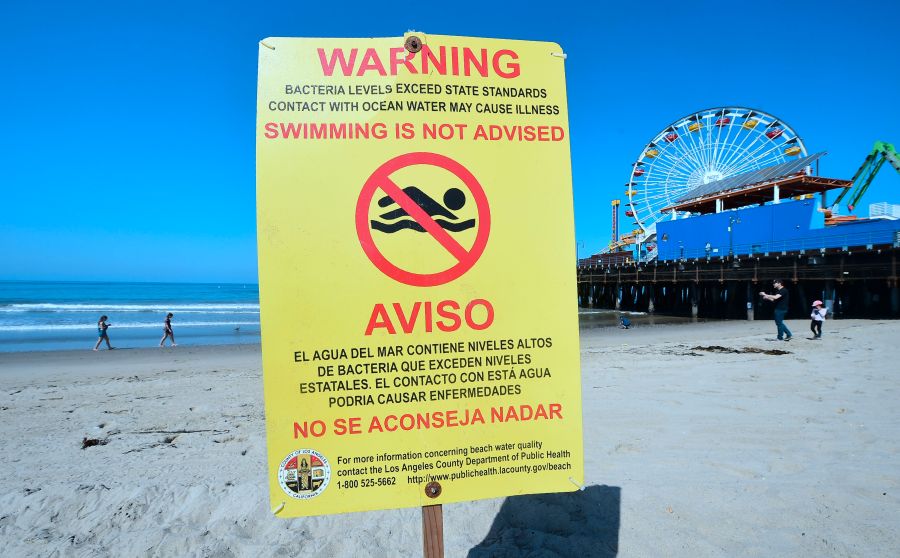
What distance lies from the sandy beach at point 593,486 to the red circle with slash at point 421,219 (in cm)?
182

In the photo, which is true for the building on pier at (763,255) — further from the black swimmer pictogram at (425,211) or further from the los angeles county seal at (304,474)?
the los angeles county seal at (304,474)

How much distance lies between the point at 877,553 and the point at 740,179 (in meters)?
37.0

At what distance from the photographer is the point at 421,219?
1.56 meters

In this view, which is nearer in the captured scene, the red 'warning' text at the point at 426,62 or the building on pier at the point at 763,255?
the red 'warning' text at the point at 426,62

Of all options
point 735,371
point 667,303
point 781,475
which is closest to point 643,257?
point 667,303

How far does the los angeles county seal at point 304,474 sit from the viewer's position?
1480 millimetres

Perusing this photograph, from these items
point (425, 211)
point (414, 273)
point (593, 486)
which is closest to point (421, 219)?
point (425, 211)

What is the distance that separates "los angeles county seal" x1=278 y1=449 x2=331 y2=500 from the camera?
1.48 metres

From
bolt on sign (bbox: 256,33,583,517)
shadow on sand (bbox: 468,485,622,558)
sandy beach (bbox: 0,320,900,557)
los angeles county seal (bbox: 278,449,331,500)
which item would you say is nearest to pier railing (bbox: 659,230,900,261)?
sandy beach (bbox: 0,320,900,557)

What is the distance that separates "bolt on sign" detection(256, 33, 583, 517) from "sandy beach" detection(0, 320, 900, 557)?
4.54ft

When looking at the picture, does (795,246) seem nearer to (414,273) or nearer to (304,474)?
(414,273)

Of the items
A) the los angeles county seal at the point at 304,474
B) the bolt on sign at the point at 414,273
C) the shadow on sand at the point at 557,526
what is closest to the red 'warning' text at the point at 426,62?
the bolt on sign at the point at 414,273

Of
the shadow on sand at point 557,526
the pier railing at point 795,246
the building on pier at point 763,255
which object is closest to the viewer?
the shadow on sand at point 557,526

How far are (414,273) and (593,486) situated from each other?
7.96 feet
